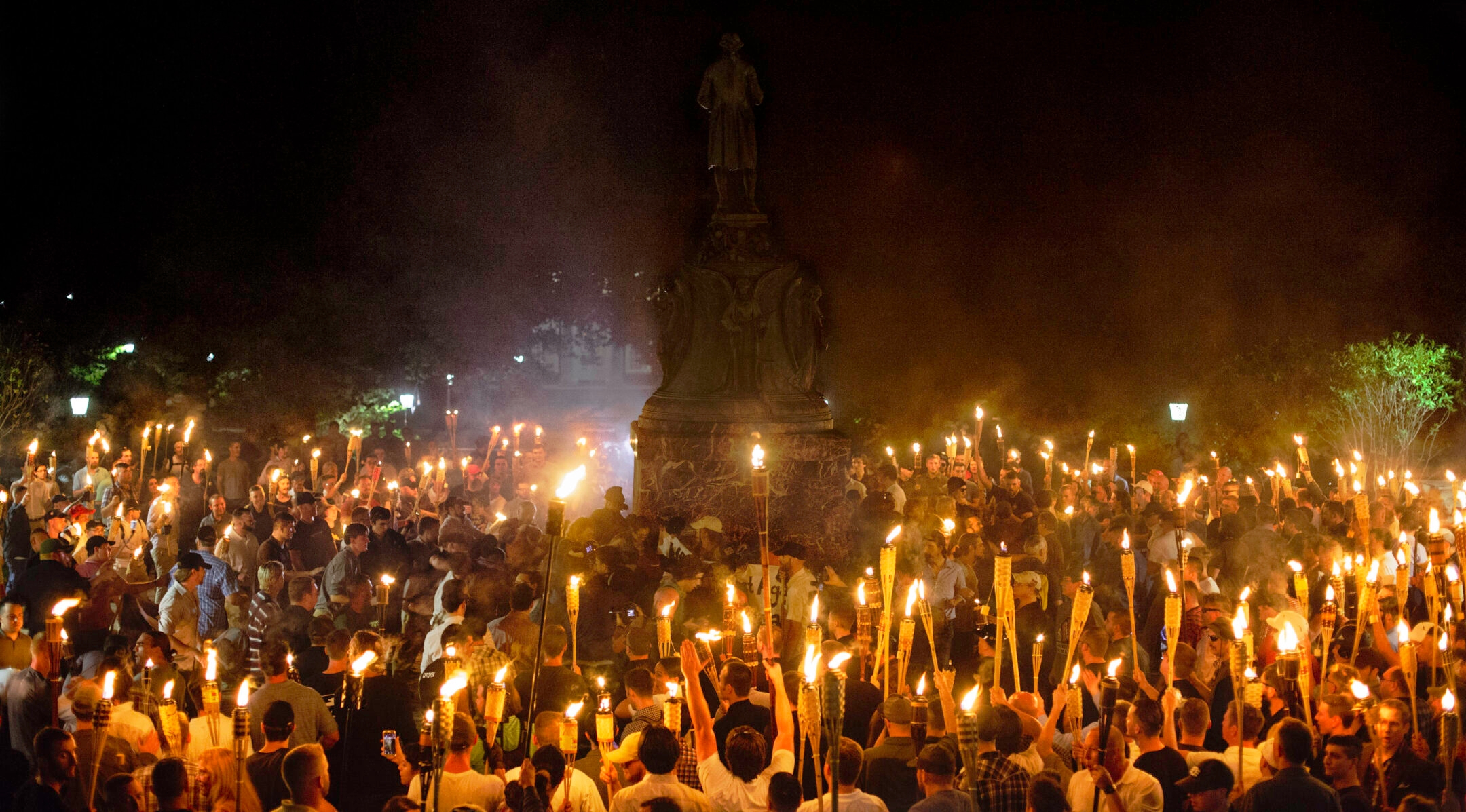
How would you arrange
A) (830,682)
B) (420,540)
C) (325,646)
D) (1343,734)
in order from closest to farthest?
(830,682) < (1343,734) < (325,646) < (420,540)

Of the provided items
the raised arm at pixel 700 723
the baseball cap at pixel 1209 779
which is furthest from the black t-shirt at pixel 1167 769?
the raised arm at pixel 700 723

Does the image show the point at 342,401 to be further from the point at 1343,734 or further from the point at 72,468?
the point at 1343,734

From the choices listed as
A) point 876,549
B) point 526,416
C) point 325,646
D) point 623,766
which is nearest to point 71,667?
point 325,646

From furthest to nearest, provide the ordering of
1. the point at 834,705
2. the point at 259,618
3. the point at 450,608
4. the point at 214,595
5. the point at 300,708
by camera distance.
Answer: the point at 214,595
the point at 450,608
the point at 259,618
the point at 300,708
the point at 834,705

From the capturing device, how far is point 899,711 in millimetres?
5328

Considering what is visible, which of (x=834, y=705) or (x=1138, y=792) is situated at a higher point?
(x=834, y=705)

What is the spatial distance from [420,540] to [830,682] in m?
6.62

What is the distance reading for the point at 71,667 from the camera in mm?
7418

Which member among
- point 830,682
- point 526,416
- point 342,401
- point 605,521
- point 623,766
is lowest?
point 623,766

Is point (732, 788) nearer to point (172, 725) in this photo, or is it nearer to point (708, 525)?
point (172, 725)

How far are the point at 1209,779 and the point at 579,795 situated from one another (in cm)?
263

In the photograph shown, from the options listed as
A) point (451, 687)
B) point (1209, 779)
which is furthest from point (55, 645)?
point (1209, 779)

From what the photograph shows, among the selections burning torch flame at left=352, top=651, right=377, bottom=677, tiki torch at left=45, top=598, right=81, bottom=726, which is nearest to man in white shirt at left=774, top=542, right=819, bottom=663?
burning torch flame at left=352, top=651, right=377, bottom=677

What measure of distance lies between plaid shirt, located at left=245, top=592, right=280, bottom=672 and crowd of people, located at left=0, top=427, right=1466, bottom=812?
0.02 m
